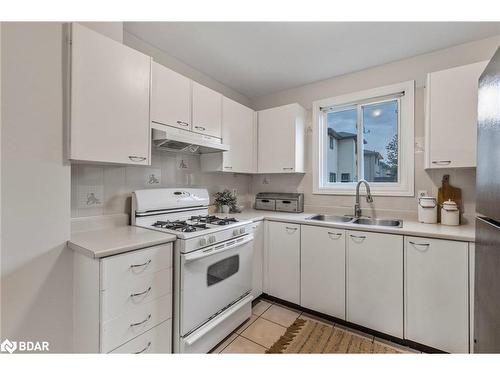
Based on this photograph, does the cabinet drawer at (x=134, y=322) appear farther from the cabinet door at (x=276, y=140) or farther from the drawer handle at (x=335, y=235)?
the cabinet door at (x=276, y=140)

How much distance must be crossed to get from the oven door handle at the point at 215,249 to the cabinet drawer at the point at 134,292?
0.49ft

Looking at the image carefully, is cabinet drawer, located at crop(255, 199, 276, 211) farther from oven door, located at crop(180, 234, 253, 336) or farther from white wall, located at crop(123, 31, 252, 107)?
white wall, located at crop(123, 31, 252, 107)

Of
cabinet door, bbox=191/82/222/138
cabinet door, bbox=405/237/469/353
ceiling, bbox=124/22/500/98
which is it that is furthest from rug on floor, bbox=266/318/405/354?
ceiling, bbox=124/22/500/98

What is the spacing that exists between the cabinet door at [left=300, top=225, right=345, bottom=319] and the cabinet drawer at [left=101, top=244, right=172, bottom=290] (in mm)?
1244

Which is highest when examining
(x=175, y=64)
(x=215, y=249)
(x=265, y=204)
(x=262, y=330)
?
(x=175, y=64)

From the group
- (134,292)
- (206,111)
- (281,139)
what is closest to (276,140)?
(281,139)

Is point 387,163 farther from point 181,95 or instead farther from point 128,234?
point 128,234

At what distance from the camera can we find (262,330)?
1.88 m

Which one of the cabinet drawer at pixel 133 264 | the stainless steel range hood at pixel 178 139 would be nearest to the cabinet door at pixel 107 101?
the stainless steel range hood at pixel 178 139

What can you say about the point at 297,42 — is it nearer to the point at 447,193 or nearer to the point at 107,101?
the point at 107,101

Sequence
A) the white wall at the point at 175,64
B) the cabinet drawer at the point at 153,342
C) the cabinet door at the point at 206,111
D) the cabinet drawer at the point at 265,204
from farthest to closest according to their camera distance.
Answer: the cabinet drawer at the point at 265,204 < the cabinet door at the point at 206,111 < the white wall at the point at 175,64 < the cabinet drawer at the point at 153,342
